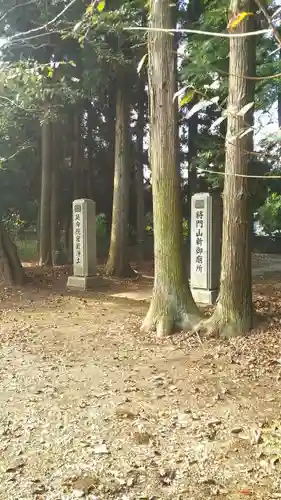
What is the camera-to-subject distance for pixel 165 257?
21.3 feet

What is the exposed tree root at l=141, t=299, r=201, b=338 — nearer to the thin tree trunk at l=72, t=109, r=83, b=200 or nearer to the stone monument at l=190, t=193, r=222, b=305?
the stone monument at l=190, t=193, r=222, b=305

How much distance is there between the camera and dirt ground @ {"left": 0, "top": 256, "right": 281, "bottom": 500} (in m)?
2.94

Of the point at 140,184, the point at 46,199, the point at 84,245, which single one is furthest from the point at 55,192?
the point at 84,245

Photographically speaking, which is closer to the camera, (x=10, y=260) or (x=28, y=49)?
(x=10, y=260)

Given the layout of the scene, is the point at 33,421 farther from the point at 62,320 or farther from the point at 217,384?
the point at 62,320

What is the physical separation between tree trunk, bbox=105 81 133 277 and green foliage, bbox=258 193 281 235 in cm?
501

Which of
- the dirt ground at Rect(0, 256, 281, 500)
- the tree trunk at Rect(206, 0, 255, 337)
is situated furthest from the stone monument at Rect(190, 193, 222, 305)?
the tree trunk at Rect(206, 0, 255, 337)

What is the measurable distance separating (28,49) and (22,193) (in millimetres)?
6083

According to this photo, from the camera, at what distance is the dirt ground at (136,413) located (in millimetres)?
2936

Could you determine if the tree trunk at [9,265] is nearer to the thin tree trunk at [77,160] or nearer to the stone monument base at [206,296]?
the stone monument base at [206,296]

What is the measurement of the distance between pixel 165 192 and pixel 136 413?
324 cm

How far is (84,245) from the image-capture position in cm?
1123

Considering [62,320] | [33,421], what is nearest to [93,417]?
[33,421]

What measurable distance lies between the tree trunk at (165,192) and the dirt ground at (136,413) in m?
0.42
